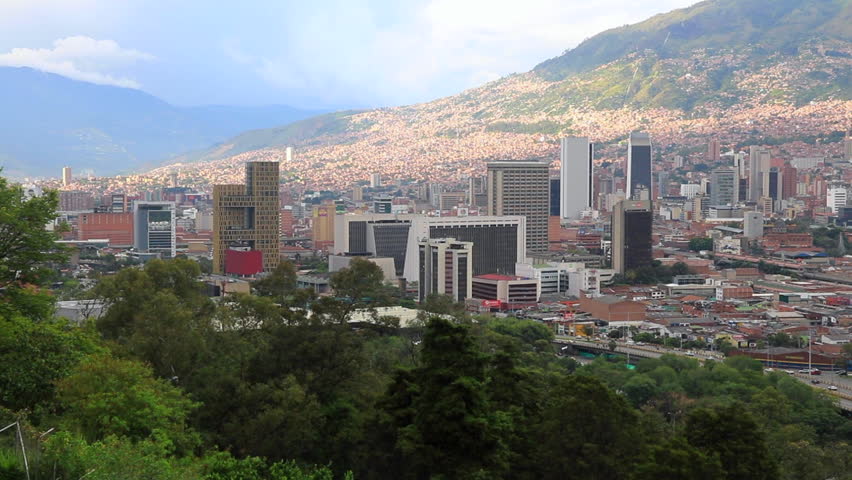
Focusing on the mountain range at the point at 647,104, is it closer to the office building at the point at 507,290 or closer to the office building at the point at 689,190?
the office building at the point at 689,190

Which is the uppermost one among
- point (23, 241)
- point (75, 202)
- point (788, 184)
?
point (788, 184)

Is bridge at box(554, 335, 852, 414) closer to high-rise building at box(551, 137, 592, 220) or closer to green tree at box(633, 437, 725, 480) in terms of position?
green tree at box(633, 437, 725, 480)

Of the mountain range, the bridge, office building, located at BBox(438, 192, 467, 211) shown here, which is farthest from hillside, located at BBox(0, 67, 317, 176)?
the bridge

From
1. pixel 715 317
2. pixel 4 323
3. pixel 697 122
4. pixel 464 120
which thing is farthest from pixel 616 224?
pixel 464 120

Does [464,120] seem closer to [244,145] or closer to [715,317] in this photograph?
[244,145]

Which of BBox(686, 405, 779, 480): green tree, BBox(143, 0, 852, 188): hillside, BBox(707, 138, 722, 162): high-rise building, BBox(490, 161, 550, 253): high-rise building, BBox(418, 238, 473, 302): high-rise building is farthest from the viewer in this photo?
BBox(143, 0, 852, 188): hillside

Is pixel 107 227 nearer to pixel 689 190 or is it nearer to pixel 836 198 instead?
pixel 689 190

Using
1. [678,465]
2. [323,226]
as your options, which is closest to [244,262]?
[323,226]

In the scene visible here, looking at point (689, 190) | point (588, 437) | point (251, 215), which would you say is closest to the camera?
point (588, 437)
